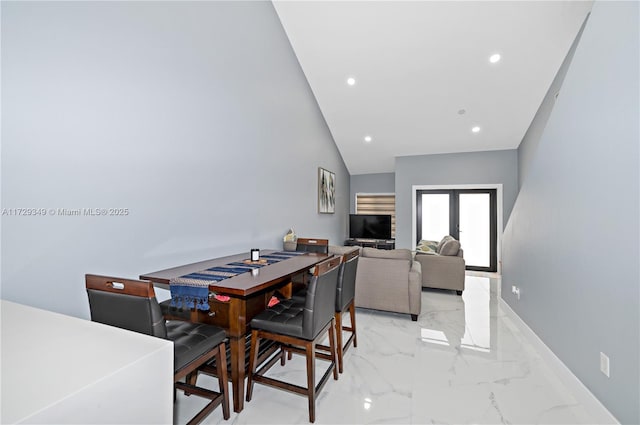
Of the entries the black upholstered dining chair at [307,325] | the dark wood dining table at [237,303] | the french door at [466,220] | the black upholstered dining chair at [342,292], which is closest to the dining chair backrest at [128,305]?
the dark wood dining table at [237,303]

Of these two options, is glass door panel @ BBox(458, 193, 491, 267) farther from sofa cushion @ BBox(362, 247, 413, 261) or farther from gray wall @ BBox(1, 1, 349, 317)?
gray wall @ BBox(1, 1, 349, 317)

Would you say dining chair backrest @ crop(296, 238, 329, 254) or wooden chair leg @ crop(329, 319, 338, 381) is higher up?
dining chair backrest @ crop(296, 238, 329, 254)

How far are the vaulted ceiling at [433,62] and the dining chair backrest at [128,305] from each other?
160 inches

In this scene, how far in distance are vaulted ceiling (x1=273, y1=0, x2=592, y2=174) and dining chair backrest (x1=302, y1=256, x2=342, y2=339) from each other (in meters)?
3.60

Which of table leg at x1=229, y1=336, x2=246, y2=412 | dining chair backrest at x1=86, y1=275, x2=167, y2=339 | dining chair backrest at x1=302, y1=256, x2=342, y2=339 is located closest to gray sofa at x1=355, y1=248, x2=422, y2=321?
dining chair backrest at x1=302, y1=256, x2=342, y2=339

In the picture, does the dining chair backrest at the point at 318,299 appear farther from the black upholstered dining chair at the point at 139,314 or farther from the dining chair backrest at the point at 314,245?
the dining chair backrest at the point at 314,245

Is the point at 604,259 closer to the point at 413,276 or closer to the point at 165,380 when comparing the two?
the point at 413,276

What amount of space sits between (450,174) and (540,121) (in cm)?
198

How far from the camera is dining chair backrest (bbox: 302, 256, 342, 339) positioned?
5.85 ft

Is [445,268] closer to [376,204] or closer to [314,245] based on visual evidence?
[314,245]

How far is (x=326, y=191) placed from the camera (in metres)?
5.96

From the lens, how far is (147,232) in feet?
7.31

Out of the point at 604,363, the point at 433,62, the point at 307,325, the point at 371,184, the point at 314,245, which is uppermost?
the point at 433,62

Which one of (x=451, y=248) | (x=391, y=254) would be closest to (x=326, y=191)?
(x=451, y=248)
